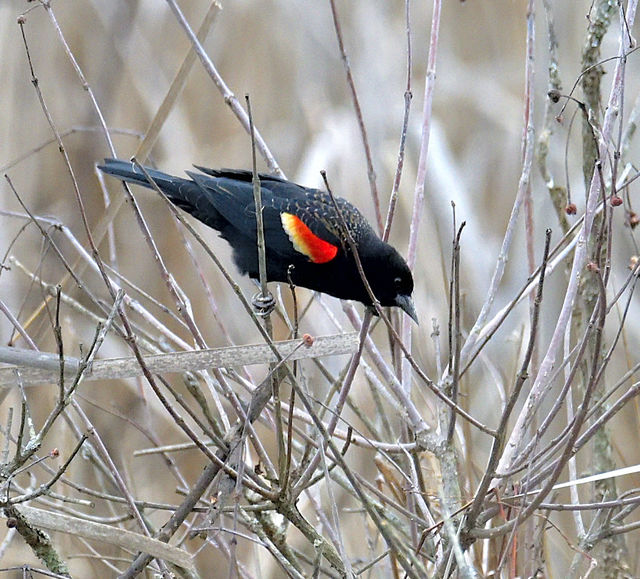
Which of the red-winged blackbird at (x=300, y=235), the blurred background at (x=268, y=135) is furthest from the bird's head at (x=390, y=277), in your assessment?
the blurred background at (x=268, y=135)

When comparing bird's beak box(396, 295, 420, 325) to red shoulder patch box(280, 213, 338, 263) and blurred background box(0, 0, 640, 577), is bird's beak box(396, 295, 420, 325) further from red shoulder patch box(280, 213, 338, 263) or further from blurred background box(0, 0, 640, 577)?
blurred background box(0, 0, 640, 577)

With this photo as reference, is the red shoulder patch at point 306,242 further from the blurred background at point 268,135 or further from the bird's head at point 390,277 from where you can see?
the blurred background at point 268,135

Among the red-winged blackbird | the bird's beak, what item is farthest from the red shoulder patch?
the bird's beak

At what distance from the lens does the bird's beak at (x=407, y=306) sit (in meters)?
1.80

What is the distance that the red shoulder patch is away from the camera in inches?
78.6

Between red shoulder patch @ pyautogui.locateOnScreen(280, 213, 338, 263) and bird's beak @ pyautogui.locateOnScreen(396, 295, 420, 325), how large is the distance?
213 mm

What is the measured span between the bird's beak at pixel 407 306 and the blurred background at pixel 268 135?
2.09 ft

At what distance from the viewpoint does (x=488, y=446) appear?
99.2 inches

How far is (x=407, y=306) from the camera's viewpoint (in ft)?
6.03

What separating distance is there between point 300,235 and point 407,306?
0.35 metres

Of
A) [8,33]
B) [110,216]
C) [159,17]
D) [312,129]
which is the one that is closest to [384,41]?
[312,129]

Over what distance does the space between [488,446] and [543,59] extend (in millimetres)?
1731

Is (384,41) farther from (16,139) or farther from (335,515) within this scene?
(335,515)

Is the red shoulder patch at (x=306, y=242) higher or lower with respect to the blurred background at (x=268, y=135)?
lower
